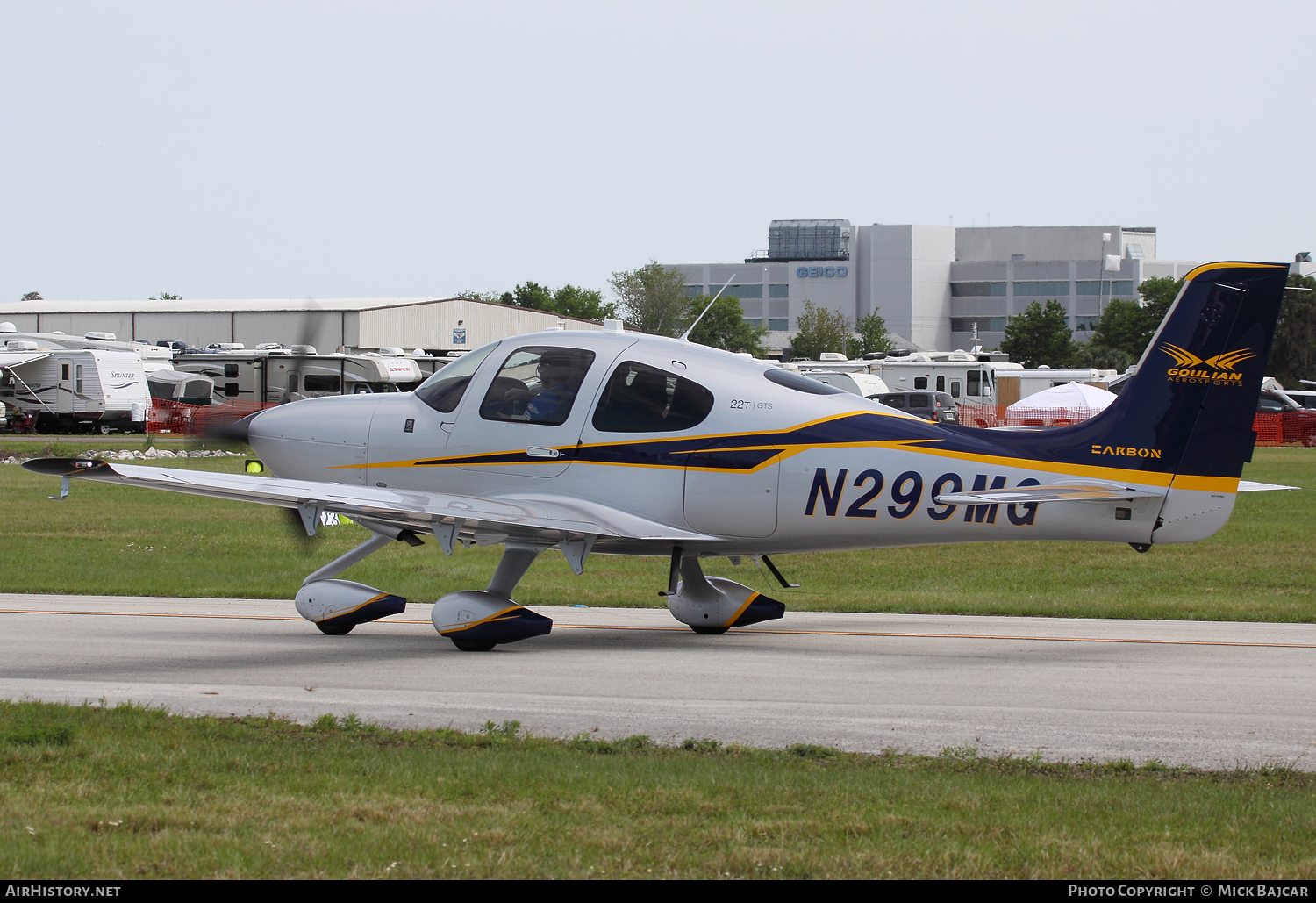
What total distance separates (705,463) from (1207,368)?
4.21 metres

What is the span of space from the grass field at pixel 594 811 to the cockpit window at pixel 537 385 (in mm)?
4595

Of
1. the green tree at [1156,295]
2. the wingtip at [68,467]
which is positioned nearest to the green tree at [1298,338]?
the green tree at [1156,295]

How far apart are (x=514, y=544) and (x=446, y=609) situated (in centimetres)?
84

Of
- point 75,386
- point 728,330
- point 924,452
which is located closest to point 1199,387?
point 924,452

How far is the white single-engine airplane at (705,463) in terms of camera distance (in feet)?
35.0

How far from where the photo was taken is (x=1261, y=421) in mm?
55594

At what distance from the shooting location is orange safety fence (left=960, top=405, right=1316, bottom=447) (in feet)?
171

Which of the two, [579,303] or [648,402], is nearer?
[648,402]

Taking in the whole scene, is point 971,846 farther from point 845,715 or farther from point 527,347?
point 527,347

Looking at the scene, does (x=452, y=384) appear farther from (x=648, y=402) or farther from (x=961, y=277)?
(x=961, y=277)

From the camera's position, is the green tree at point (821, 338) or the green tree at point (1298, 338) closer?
the green tree at point (1298, 338)

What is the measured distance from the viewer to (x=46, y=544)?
20688 mm

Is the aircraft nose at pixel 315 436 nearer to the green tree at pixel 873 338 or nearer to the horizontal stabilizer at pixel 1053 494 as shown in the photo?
the horizontal stabilizer at pixel 1053 494

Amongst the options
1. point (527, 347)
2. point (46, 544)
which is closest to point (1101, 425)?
point (527, 347)
